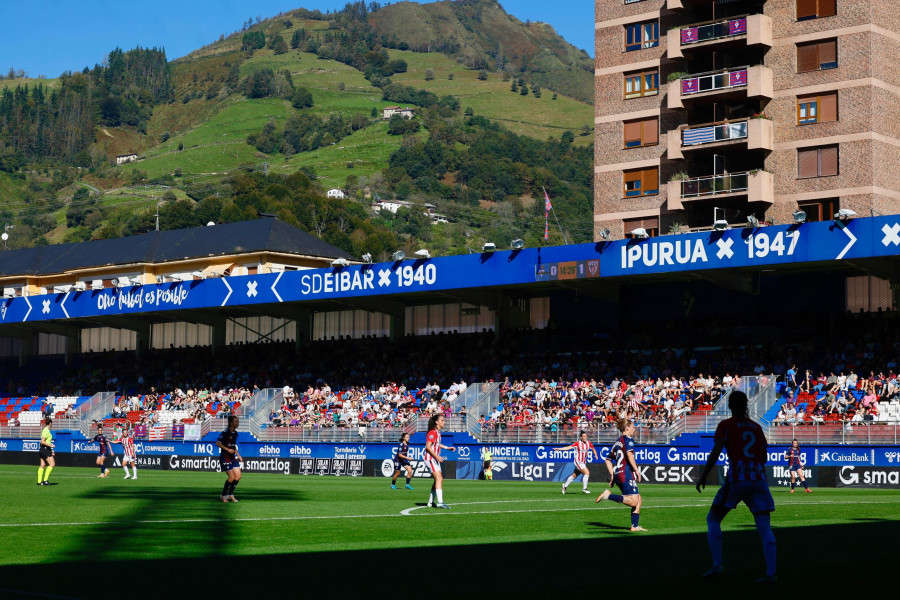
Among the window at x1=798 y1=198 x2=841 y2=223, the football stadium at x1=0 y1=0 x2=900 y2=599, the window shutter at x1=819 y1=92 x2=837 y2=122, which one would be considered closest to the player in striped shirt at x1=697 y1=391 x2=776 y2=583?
the football stadium at x1=0 y1=0 x2=900 y2=599

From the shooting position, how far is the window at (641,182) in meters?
55.2

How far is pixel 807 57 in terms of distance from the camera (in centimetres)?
5091

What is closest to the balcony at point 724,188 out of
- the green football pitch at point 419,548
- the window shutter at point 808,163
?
the window shutter at point 808,163

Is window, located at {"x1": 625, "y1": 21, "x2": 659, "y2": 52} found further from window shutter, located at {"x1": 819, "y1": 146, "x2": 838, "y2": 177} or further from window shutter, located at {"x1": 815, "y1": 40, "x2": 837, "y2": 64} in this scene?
window shutter, located at {"x1": 819, "y1": 146, "x2": 838, "y2": 177}

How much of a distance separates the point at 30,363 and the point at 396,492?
53.0 metres

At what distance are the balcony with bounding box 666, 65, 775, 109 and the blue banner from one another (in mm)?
10036

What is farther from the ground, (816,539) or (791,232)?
(791,232)

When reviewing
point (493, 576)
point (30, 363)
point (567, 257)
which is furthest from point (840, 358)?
point (30, 363)

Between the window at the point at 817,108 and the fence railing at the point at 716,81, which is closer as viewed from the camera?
the window at the point at 817,108

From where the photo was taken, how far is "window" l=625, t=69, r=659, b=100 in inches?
2183

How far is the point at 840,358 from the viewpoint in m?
41.8

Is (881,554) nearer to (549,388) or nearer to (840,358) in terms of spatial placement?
(840,358)

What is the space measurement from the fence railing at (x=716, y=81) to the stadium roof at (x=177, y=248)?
1273 inches

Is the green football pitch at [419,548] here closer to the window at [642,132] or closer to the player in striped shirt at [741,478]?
the player in striped shirt at [741,478]
